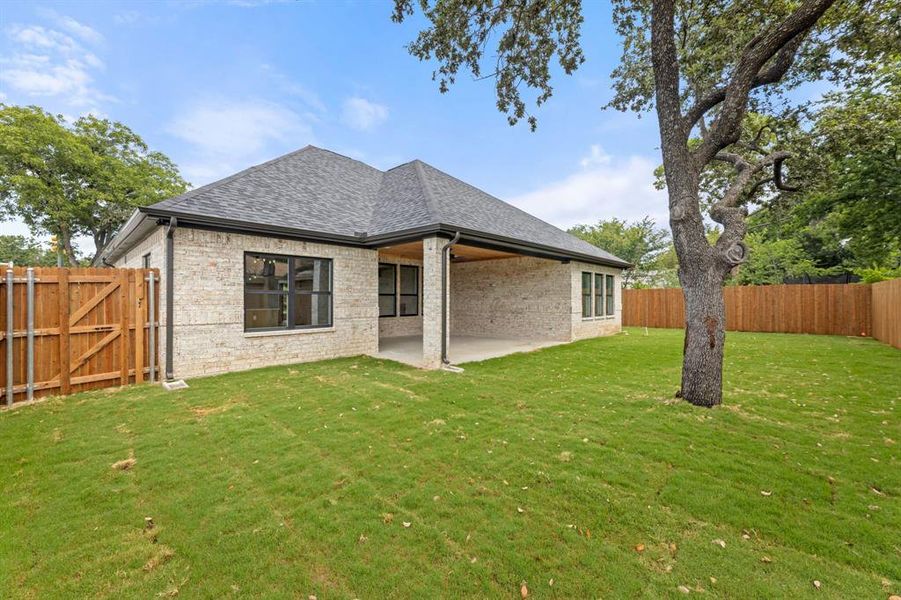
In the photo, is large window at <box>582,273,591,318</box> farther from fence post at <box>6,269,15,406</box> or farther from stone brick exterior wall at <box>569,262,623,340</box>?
fence post at <box>6,269,15,406</box>

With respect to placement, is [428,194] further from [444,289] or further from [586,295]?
[586,295]

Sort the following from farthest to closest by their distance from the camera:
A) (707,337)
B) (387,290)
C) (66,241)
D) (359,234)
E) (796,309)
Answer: (66,241)
(796,309)
(387,290)
(359,234)
(707,337)

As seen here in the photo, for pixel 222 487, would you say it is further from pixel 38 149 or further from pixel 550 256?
pixel 38 149

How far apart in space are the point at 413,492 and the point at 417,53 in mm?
7222

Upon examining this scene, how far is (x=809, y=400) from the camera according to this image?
5.50 metres

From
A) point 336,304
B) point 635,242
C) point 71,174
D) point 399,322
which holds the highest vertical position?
point 71,174

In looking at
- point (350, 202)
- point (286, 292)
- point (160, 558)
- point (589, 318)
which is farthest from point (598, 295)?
point (160, 558)

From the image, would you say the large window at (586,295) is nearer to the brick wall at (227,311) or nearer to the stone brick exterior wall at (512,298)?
the stone brick exterior wall at (512,298)

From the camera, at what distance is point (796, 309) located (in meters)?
14.3

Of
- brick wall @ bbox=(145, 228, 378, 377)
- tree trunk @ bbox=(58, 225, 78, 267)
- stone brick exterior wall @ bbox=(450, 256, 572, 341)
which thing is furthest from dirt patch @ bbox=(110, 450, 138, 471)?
tree trunk @ bbox=(58, 225, 78, 267)

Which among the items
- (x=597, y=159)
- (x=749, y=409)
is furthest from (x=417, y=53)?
(x=597, y=159)

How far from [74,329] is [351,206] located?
250 inches

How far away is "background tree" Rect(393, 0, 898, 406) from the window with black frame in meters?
6.51

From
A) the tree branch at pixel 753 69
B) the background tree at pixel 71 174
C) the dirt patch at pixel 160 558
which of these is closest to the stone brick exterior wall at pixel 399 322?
the tree branch at pixel 753 69
